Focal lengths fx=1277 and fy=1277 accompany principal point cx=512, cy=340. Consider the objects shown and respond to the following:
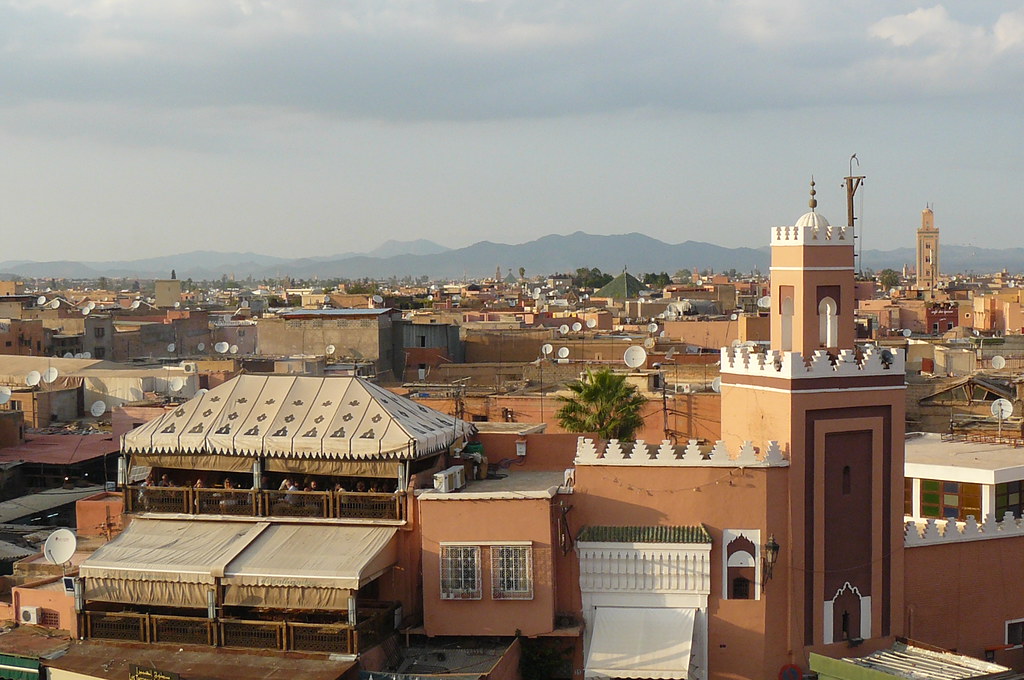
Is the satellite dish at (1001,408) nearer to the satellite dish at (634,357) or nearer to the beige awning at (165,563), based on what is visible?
the satellite dish at (634,357)

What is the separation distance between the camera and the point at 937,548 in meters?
17.2

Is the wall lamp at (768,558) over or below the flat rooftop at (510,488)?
below

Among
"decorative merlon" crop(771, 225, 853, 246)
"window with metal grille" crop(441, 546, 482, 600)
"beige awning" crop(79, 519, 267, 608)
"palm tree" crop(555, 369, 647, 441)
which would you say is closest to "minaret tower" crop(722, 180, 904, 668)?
"decorative merlon" crop(771, 225, 853, 246)

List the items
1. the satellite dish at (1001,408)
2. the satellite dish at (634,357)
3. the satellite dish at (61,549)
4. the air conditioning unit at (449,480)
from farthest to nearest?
the satellite dish at (634,357) < the satellite dish at (1001,408) < the satellite dish at (61,549) < the air conditioning unit at (449,480)

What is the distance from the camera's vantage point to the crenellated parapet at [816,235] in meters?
16.4

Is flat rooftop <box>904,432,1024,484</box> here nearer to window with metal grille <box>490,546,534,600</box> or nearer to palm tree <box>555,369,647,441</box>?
palm tree <box>555,369,647,441</box>

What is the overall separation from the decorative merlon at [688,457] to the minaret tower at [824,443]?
26 centimetres

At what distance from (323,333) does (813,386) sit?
991 inches

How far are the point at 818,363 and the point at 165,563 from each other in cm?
854

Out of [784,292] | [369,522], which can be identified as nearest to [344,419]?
[369,522]

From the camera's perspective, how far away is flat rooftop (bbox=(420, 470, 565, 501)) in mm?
15820

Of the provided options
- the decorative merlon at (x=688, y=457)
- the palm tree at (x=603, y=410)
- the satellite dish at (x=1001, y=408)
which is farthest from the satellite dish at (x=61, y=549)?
the satellite dish at (x=1001, y=408)

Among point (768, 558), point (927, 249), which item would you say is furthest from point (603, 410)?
point (927, 249)

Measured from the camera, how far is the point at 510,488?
17.3m
